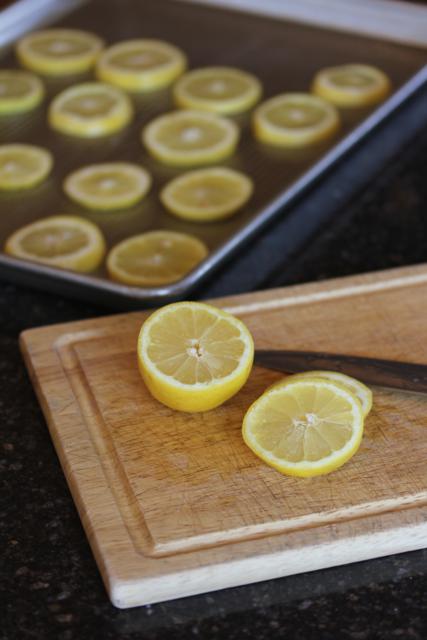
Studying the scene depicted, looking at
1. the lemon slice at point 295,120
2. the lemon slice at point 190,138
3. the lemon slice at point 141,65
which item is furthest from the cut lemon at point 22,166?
the lemon slice at point 295,120

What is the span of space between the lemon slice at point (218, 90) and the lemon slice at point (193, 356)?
43.0 inches

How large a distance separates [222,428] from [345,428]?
0.62 feet

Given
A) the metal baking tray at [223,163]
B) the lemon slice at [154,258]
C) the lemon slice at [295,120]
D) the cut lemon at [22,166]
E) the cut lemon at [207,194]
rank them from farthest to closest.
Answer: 1. the lemon slice at [295,120]
2. the cut lemon at [22,166]
3. the cut lemon at [207,194]
4. the lemon slice at [154,258]
5. the metal baking tray at [223,163]

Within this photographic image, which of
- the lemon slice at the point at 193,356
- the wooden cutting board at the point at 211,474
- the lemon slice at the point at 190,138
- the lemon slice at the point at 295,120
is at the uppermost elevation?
the lemon slice at the point at 193,356

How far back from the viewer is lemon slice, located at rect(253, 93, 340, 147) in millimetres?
2410

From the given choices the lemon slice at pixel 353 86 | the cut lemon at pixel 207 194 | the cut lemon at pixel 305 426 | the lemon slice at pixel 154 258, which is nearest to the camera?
the cut lemon at pixel 305 426

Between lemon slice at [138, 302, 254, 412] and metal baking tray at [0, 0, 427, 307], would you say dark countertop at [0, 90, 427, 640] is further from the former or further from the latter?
metal baking tray at [0, 0, 427, 307]

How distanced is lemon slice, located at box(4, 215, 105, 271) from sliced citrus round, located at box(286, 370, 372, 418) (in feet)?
2.05

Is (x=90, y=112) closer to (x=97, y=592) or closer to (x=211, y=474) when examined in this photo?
(x=211, y=474)

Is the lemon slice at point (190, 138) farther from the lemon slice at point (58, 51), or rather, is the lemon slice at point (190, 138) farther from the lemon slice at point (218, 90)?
the lemon slice at point (58, 51)

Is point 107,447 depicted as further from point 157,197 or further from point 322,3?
point 322,3

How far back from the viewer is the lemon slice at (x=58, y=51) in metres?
2.72

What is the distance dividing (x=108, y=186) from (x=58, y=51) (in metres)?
0.69

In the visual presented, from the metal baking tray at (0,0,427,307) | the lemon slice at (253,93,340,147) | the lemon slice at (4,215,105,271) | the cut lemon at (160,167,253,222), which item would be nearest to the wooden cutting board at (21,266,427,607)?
the metal baking tray at (0,0,427,307)
